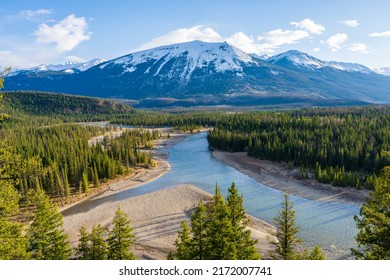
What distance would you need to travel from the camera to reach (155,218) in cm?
5222

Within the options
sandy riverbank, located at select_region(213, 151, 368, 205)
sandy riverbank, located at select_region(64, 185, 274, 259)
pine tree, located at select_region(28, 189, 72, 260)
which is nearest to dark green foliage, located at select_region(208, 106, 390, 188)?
sandy riverbank, located at select_region(213, 151, 368, 205)

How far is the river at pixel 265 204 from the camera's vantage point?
43.8m

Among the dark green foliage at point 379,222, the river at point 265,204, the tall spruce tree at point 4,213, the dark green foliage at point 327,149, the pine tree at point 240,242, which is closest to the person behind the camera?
the tall spruce tree at point 4,213

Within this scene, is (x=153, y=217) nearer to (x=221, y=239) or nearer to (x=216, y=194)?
(x=216, y=194)

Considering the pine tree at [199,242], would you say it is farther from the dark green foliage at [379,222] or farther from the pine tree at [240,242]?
the dark green foliage at [379,222]

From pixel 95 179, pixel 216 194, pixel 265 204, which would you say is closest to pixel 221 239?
pixel 216 194

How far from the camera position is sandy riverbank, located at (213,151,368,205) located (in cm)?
6021

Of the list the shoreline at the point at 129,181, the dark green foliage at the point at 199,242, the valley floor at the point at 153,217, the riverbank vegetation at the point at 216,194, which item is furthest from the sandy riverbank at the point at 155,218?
the dark green foliage at the point at 199,242

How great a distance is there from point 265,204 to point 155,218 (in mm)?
20704

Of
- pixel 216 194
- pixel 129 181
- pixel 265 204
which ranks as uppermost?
pixel 216 194

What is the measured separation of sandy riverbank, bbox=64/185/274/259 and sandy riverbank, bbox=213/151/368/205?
17.6m

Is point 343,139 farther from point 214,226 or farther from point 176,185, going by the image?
point 214,226

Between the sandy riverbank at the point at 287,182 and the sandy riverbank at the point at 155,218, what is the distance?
17604 mm
